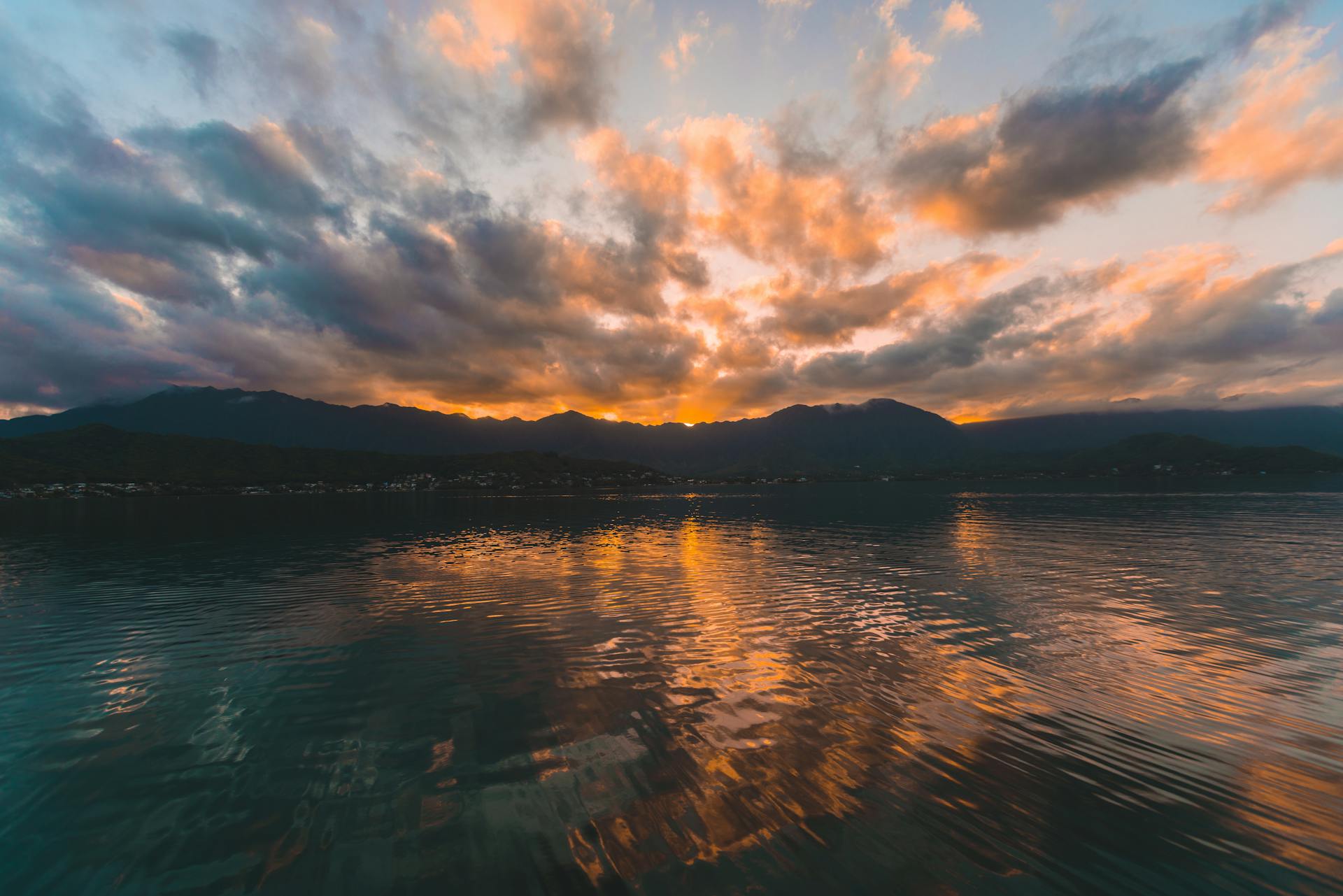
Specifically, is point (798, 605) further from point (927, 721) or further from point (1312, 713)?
point (1312, 713)

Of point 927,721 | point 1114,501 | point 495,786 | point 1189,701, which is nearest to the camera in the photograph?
point 495,786

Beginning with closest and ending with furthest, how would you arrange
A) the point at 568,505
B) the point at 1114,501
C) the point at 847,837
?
the point at 847,837
the point at 1114,501
the point at 568,505

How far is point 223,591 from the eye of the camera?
136ft

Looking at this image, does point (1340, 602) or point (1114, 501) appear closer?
point (1340, 602)

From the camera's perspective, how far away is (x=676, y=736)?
57.7ft

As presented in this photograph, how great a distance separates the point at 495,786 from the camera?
14.7 m

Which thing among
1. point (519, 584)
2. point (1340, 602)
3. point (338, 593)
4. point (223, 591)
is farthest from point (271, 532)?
point (1340, 602)

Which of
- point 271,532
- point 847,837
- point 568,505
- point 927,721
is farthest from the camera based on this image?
point 568,505

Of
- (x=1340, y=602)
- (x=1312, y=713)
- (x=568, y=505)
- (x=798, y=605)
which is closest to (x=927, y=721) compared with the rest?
(x=1312, y=713)

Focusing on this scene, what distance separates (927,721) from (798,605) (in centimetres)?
1781

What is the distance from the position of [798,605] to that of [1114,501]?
552 feet

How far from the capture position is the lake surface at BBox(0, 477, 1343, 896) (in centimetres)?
1169

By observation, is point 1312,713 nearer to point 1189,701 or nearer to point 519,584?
point 1189,701

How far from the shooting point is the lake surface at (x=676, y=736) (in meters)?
11.7
